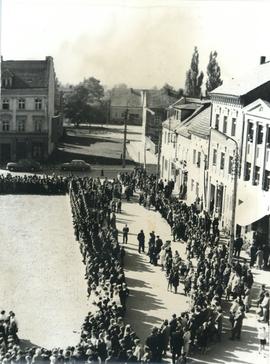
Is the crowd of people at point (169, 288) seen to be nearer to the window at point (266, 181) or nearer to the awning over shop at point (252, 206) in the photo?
the awning over shop at point (252, 206)

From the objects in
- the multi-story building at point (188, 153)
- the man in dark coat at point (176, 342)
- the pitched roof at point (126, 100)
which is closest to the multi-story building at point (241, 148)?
the multi-story building at point (188, 153)

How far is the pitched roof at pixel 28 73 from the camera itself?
47.0m

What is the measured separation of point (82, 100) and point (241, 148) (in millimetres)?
27922

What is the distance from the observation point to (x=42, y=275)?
22.8m

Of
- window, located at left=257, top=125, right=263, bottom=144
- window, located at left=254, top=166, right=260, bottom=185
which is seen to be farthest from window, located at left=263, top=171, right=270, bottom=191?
window, located at left=257, top=125, right=263, bottom=144

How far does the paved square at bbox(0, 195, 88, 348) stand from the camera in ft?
59.5

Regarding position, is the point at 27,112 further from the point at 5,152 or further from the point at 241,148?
the point at 241,148

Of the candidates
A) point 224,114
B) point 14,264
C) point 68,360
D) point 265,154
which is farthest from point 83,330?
point 224,114

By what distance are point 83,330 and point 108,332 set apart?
0.87 metres

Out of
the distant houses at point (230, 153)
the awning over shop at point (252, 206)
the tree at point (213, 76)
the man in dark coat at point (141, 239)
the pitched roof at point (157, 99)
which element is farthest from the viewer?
the pitched roof at point (157, 99)

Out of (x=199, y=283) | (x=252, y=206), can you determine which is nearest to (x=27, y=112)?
(x=252, y=206)

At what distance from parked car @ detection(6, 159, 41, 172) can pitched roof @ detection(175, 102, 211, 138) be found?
12.2 m

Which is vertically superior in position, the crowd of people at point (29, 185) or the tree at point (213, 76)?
the tree at point (213, 76)

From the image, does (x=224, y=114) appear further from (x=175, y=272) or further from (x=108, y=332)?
(x=108, y=332)
